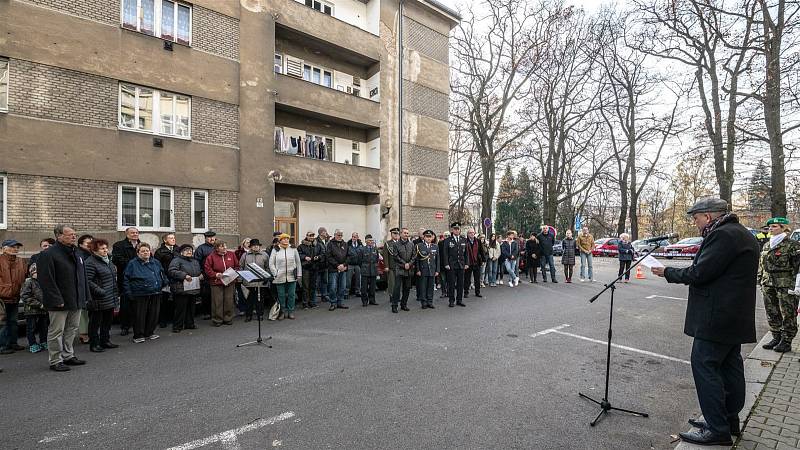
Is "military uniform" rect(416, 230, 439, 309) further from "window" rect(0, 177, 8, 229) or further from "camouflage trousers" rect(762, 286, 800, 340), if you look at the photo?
"window" rect(0, 177, 8, 229)

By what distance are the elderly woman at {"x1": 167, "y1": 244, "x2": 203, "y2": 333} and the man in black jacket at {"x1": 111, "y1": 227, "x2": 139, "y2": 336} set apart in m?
0.84

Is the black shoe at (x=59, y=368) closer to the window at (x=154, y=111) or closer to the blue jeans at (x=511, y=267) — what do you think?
the window at (x=154, y=111)

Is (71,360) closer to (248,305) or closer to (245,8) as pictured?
(248,305)

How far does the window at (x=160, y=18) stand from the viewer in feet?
37.7

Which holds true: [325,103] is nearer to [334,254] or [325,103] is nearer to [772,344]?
[334,254]

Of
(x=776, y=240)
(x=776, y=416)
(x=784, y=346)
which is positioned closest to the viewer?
(x=776, y=416)

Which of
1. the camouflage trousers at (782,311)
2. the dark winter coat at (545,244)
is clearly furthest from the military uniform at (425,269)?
the dark winter coat at (545,244)

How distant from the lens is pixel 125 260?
317 inches

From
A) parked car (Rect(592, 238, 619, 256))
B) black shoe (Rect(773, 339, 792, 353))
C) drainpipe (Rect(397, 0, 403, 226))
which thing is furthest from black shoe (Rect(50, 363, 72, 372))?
parked car (Rect(592, 238, 619, 256))

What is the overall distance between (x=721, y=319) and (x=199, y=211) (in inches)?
512

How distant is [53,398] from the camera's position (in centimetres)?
455

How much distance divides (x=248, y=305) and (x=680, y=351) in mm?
8344

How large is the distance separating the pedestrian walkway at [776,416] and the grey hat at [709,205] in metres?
2.03

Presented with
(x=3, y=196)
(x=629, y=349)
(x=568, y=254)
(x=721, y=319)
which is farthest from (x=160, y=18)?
(x=568, y=254)
